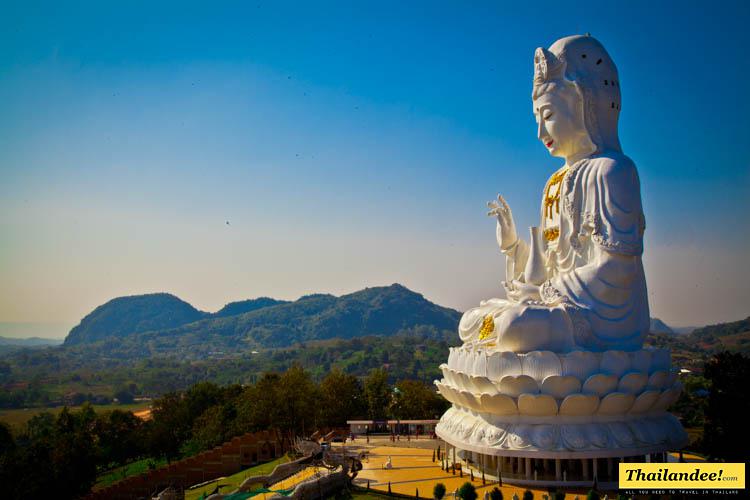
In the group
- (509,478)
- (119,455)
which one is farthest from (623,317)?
(119,455)

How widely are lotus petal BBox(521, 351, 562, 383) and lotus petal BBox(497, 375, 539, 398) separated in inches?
8.4

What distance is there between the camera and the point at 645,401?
15430 mm

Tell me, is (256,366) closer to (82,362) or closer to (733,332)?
(82,362)

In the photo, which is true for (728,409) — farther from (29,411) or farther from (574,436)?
(29,411)

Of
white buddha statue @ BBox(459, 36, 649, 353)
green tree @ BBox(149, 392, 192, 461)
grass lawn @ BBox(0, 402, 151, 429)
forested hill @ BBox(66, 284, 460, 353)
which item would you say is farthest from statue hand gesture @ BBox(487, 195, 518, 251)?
forested hill @ BBox(66, 284, 460, 353)

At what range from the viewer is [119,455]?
1246 inches

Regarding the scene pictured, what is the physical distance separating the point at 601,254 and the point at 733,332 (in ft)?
334

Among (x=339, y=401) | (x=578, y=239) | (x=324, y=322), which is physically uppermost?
(x=324, y=322)

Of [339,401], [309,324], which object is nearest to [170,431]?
[339,401]

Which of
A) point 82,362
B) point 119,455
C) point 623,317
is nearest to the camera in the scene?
point 623,317

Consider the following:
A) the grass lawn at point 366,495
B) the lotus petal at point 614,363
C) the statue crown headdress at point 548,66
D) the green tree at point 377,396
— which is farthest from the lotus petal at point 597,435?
the green tree at point 377,396

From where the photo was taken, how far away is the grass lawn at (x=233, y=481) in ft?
65.6

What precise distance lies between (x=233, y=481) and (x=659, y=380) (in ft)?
44.9

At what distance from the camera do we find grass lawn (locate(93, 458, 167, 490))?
94.9 feet
